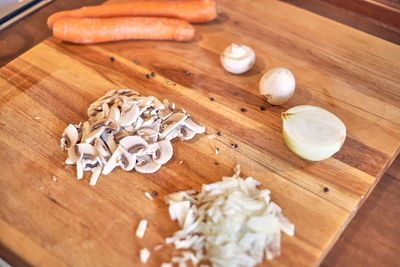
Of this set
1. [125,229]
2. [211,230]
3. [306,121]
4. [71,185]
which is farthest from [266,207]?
[71,185]

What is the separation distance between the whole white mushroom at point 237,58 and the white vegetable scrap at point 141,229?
0.93 meters

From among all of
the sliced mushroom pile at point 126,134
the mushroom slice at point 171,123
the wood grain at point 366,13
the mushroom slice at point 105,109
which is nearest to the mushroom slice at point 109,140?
the sliced mushroom pile at point 126,134

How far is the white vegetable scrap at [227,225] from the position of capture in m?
1.45

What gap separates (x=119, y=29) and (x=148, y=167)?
0.92 m

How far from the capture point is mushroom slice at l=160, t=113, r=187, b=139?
1804 millimetres

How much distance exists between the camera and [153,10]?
2377 millimetres

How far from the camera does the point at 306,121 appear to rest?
1.74 metres

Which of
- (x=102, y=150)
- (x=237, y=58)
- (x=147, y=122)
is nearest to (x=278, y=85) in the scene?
(x=237, y=58)

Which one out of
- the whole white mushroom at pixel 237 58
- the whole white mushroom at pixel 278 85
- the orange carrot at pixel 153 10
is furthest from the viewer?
the orange carrot at pixel 153 10

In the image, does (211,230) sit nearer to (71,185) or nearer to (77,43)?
(71,185)

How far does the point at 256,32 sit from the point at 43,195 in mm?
1461

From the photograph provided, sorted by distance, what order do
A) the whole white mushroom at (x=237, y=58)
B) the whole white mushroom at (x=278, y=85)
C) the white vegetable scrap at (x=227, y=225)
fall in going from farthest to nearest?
the whole white mushroom at (x=237, y=58)
the whole white mushroom at (x=278, y=85)
the white vegetable scrap at (x=227, y=225)

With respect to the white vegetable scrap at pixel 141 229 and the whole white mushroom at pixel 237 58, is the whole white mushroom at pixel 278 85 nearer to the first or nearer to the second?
the whole white mushroom at pixel 237 58

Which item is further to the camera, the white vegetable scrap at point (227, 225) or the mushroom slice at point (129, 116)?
the mushroom slice at point (129, 116)
